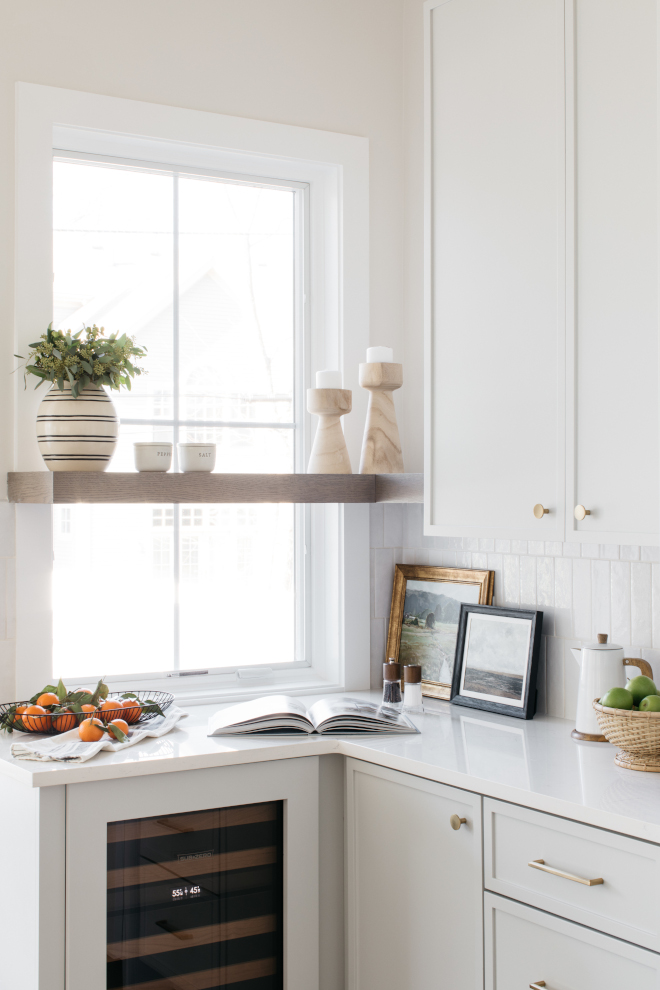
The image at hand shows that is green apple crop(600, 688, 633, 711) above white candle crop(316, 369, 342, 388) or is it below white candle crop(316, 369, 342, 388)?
below

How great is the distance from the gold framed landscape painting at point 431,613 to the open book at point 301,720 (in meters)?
0.32

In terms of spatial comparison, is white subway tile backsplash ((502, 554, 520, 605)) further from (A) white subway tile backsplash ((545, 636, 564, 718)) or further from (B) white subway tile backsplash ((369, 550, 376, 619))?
(B) white subway tile backsplash ((369, 550, 376, 619))

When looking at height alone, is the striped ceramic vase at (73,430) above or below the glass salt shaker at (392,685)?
above

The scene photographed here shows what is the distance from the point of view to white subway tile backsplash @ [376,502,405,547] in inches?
107

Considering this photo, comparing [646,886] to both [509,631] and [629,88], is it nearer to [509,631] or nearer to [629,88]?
[509,631]

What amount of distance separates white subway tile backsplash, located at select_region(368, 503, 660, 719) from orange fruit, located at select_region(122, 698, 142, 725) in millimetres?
313

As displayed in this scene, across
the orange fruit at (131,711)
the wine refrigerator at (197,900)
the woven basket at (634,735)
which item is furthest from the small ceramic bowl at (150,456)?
the woven basket at (634,735)

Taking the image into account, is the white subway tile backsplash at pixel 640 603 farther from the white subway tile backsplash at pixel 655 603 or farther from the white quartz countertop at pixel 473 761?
the white quartz countertop at pixel 473 761

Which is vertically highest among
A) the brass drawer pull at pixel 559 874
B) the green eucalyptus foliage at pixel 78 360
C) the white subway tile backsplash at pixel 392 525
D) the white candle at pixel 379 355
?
the white candle at pixel 379 355

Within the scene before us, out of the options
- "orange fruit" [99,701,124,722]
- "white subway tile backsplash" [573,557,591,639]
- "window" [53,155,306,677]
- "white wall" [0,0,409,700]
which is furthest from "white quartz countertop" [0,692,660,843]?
"white wall" [0,0,409,700]

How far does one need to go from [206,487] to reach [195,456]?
3.1 inches

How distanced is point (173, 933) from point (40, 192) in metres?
1.73

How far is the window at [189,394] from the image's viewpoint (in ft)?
8.02

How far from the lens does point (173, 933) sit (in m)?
1.92
